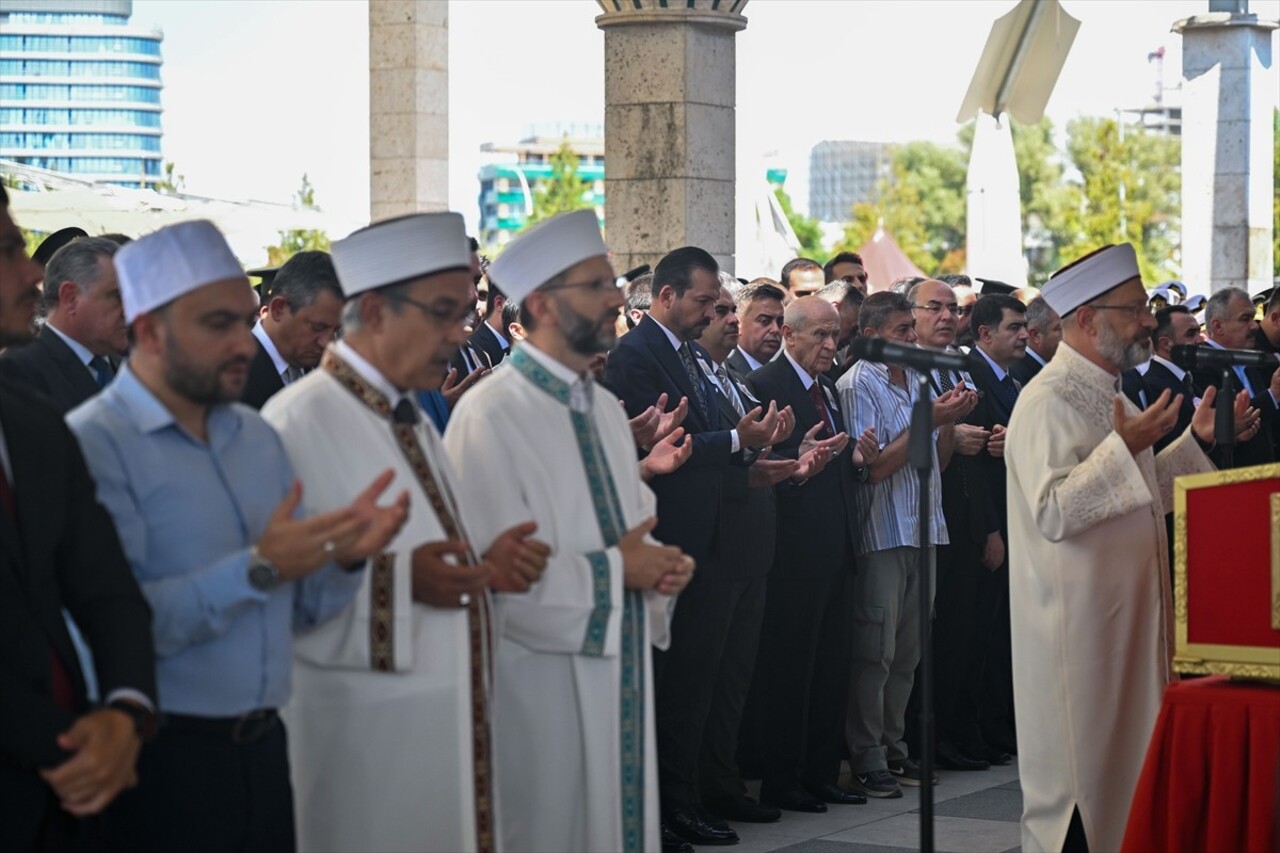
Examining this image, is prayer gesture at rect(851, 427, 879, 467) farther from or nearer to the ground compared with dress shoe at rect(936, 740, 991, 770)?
farther from the ground

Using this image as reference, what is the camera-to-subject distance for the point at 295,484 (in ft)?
12.8

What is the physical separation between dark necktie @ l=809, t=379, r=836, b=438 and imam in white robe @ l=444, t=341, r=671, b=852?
332cm

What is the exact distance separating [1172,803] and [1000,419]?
3.96m

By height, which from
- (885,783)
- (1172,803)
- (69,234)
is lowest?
(885,783)

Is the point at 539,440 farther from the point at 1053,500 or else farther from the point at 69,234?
the point at 69,234

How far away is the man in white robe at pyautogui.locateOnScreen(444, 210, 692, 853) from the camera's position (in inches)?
191

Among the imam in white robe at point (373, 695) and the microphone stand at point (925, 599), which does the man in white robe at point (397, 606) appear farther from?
the microphone stand at point (925, 599)

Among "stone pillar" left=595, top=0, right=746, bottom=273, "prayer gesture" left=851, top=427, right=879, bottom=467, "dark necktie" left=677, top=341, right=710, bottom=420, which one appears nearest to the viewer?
"dark necktie" left=677, top=341, right=710, bottom=420

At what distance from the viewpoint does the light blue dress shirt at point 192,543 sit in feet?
12.5

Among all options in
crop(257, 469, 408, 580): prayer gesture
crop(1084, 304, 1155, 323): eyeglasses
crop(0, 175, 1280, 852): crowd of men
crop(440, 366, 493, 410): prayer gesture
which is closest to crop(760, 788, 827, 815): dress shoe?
crop(0, 175, 1280, 852): crowd of men

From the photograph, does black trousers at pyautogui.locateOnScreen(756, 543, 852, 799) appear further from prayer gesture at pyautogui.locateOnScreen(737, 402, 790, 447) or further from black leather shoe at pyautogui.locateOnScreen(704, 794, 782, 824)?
prayer gesture at pyautogui.locateOnScreen(737, 402, 790, 447)

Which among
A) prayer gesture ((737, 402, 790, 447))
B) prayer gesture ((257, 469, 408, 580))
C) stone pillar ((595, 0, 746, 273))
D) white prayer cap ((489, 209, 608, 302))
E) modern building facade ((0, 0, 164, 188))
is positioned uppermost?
modern building facade ((0, 0, 164, 188))

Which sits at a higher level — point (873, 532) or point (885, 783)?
point (873, 532)

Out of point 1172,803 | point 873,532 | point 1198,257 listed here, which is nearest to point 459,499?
point 1172,803
